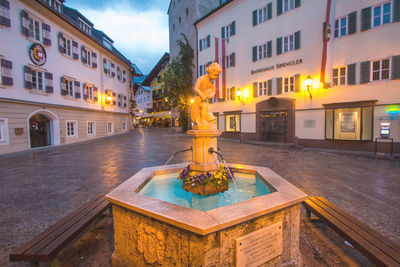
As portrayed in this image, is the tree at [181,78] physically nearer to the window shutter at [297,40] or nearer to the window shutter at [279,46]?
the window shutter at [279,46]

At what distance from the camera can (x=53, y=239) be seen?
8.22 ft

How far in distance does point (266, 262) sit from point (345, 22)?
16217 millimetres

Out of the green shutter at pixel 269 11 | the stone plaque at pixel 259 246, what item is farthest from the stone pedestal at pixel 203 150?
the green shutter at pixel 269 11

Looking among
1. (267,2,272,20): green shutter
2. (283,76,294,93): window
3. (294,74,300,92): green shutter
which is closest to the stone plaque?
(294,74,300,92): green shutter

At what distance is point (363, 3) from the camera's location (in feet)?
37.9

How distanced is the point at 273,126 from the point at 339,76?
6015 mm

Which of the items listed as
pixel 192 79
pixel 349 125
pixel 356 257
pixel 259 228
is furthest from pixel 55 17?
pixel 349 125

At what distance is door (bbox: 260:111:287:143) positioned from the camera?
16094 mm

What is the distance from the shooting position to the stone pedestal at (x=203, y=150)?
4.01 metres

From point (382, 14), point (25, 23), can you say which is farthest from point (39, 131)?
point (382, 14)

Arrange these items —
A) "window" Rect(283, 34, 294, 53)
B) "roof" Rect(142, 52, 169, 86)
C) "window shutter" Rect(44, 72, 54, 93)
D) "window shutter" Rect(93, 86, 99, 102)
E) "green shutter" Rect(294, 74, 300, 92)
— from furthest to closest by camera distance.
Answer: "roof" Rect(142, 52, 169, 86), "window shutter" Rect(93, 86, 99, 102), "window shutter" Rect(44, 72, 54, 93), "window" Rect(283, 34, 294, 53), "green shutter" Rect(294, 74, 300, 92)

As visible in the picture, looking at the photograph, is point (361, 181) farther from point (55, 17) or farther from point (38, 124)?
point (55, 17)

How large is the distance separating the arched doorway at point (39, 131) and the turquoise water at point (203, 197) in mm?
16585

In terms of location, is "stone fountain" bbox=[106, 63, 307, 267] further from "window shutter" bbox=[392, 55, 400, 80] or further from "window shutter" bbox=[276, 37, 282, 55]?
"window shutter" bbox=[276, 37, 282, 55]
